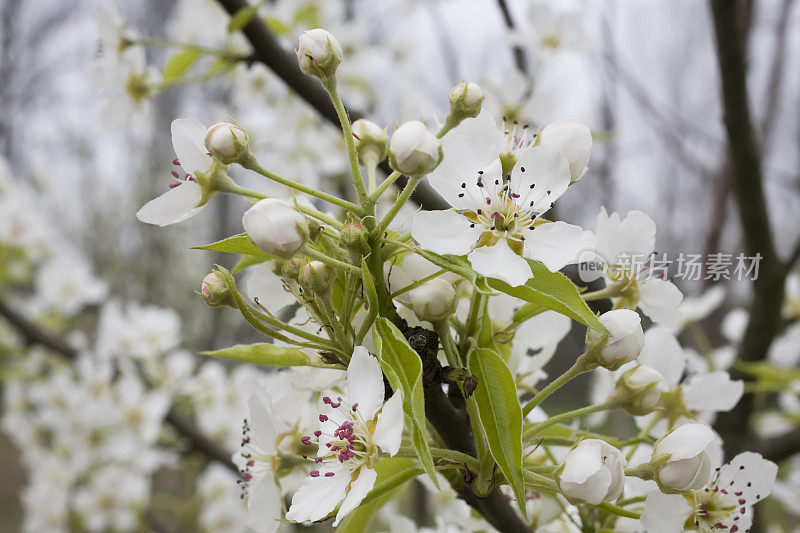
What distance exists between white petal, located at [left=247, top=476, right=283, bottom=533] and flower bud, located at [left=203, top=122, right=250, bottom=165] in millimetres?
397

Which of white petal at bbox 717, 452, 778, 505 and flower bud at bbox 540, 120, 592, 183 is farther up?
flower bud at bbox 540, 120, 592, 183

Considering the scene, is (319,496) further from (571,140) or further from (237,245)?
(571,140)

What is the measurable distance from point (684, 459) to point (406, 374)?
0.30 meters

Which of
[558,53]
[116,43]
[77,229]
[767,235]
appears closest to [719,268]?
[767,235]

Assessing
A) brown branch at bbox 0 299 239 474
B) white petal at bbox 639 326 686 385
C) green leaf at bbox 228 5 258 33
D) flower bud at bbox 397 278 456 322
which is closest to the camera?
flower bud at bbox 397 278 456 322

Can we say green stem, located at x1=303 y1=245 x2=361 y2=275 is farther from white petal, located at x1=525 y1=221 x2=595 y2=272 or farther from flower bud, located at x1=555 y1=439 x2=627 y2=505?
flower bud, located at x1=555 y1=439 x2=627 y2=505

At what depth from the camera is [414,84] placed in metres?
3.02

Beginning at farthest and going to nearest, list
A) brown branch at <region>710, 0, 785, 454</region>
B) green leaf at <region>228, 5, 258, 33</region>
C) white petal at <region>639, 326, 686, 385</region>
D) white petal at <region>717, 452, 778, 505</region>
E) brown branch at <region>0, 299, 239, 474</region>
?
brown branch at <region>0, 299, 239, 474</region> < brown branch at <region>710, 0, 785, 454</region> < green leaf at <region>228, 5, 258, 33</region> < white petal at <region>639, 326, 686, 385</region> < white petal at <region>717, 452, 778, 505</region>

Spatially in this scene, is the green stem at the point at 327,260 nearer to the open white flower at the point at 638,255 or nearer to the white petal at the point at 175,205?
the white petal at the point at 175,205

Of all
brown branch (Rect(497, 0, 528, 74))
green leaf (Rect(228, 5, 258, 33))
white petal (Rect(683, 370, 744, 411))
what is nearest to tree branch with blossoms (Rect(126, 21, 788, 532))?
white petal (Rect(683, 370, 744, 411))

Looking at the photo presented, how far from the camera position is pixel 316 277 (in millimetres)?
668

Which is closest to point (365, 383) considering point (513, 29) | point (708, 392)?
point (708, 392)

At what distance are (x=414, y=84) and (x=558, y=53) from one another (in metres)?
1.05

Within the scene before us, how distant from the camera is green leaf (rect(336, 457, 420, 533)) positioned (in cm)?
74
